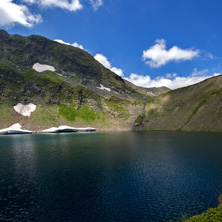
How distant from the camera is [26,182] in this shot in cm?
3616

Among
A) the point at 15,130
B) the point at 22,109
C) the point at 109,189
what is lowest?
the point at 109,189

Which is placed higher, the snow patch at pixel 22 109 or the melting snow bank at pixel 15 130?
the snow patch at pixel 22 109

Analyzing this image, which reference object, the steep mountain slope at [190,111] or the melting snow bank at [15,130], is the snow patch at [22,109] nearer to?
the melting snow bank at [15,130]

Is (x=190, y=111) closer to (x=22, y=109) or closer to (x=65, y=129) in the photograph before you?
(x=65, y=129)

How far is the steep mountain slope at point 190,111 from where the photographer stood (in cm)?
13788

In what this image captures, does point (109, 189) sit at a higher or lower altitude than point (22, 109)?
lower

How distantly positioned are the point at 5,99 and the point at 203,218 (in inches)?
8775

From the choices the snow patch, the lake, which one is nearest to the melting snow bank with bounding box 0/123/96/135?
the snow patch

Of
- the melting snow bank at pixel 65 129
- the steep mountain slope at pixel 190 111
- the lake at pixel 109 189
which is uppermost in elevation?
the steep mountain slope at pixel 190 111

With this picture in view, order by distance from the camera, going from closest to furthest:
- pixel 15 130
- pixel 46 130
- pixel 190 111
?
pixel 190 111 → pixel 15 130 → pixel 46 130

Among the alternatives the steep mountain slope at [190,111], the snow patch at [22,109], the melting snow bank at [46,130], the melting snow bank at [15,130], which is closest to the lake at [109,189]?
the steep mountain slope at [190,111]

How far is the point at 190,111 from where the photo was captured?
157 metres

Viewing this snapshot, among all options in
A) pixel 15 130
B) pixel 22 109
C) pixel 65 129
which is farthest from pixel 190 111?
pixel 22 109

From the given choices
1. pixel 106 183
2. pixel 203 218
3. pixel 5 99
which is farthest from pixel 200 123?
pixel 5 99
